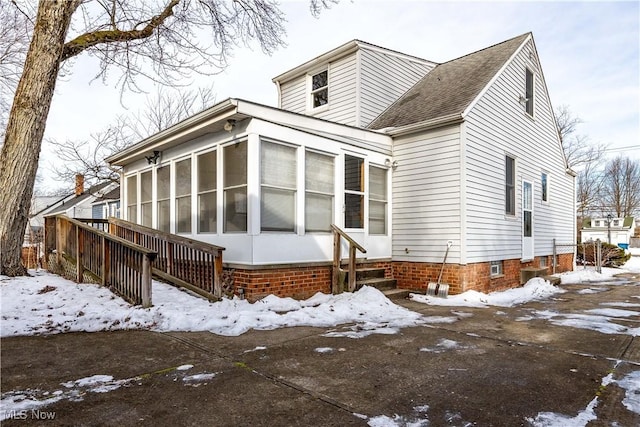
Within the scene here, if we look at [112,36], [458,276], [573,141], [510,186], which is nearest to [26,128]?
[112,36]

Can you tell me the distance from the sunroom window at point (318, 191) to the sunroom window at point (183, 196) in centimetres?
260

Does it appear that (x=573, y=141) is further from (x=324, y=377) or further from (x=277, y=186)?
(x=324, y=377)

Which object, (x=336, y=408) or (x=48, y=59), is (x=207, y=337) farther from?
(x=48, y=59)

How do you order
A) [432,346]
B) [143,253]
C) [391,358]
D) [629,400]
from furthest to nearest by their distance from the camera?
[143,253] < [432,346] < [391,358] < [629,400]

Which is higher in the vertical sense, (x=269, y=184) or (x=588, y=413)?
(x=269, y=184)

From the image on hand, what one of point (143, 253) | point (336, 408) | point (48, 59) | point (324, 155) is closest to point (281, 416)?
point (336, 408)

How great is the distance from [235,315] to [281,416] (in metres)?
2.97

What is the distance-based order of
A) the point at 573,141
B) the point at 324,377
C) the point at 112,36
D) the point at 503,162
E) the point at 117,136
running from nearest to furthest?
the point at 324,377 → the point at 112,36 → the point at 503,162 → the point at 117,136 → the point at 573,141

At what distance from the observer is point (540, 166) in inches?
444

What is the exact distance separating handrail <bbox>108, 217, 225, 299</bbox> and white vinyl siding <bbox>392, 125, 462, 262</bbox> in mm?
4180

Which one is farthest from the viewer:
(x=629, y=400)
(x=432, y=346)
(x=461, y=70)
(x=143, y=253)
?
(x=461, y=70)

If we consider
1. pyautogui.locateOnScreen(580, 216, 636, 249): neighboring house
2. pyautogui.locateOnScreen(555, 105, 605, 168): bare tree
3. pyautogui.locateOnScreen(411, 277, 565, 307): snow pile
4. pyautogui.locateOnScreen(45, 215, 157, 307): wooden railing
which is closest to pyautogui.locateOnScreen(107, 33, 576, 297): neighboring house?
pyautogui.locateOnScreen(411, 277, 565, 307): snow pile

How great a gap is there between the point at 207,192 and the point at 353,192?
9.47 feet

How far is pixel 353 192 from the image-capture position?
798cm
